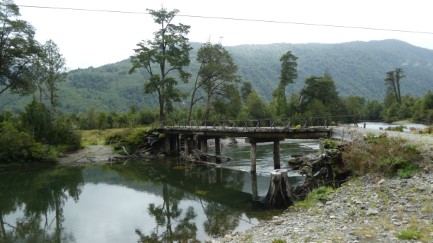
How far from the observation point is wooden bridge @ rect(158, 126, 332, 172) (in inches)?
981

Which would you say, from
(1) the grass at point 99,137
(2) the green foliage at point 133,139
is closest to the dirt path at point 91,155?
(2) the green foliage at point 133,139

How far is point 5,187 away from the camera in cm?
2728

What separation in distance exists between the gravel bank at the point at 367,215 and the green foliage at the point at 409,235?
0.24ft

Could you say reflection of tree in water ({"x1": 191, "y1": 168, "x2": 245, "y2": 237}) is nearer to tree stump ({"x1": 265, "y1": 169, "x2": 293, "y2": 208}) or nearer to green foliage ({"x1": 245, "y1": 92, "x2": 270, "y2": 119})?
tree stump ({"x1": 265, "y1": 169, "x2": 293, "y2": 208})

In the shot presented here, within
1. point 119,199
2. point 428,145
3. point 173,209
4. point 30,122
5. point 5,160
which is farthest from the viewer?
point 30,122

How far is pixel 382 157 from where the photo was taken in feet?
49.4

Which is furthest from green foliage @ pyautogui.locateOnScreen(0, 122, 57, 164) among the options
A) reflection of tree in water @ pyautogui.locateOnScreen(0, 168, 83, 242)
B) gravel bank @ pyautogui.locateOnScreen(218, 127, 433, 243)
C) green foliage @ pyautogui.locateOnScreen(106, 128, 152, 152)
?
gravel bank @ pyautogui.locateOnScreen(218, 127, 433, 243)

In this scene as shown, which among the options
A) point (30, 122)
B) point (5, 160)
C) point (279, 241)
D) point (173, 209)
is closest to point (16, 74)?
point (30, 122)

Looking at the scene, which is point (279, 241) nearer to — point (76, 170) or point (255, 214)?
point (255, 214)

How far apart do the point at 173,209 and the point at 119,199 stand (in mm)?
4792

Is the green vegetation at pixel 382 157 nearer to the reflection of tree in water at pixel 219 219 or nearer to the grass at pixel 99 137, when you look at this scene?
the reflection of tree in water at pixel 219 219

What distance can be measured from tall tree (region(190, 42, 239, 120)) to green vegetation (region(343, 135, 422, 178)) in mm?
29577

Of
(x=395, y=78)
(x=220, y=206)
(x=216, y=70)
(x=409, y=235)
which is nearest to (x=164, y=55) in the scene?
(x=216, y=70)

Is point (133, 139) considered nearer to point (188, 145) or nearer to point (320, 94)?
point (188, 145)
